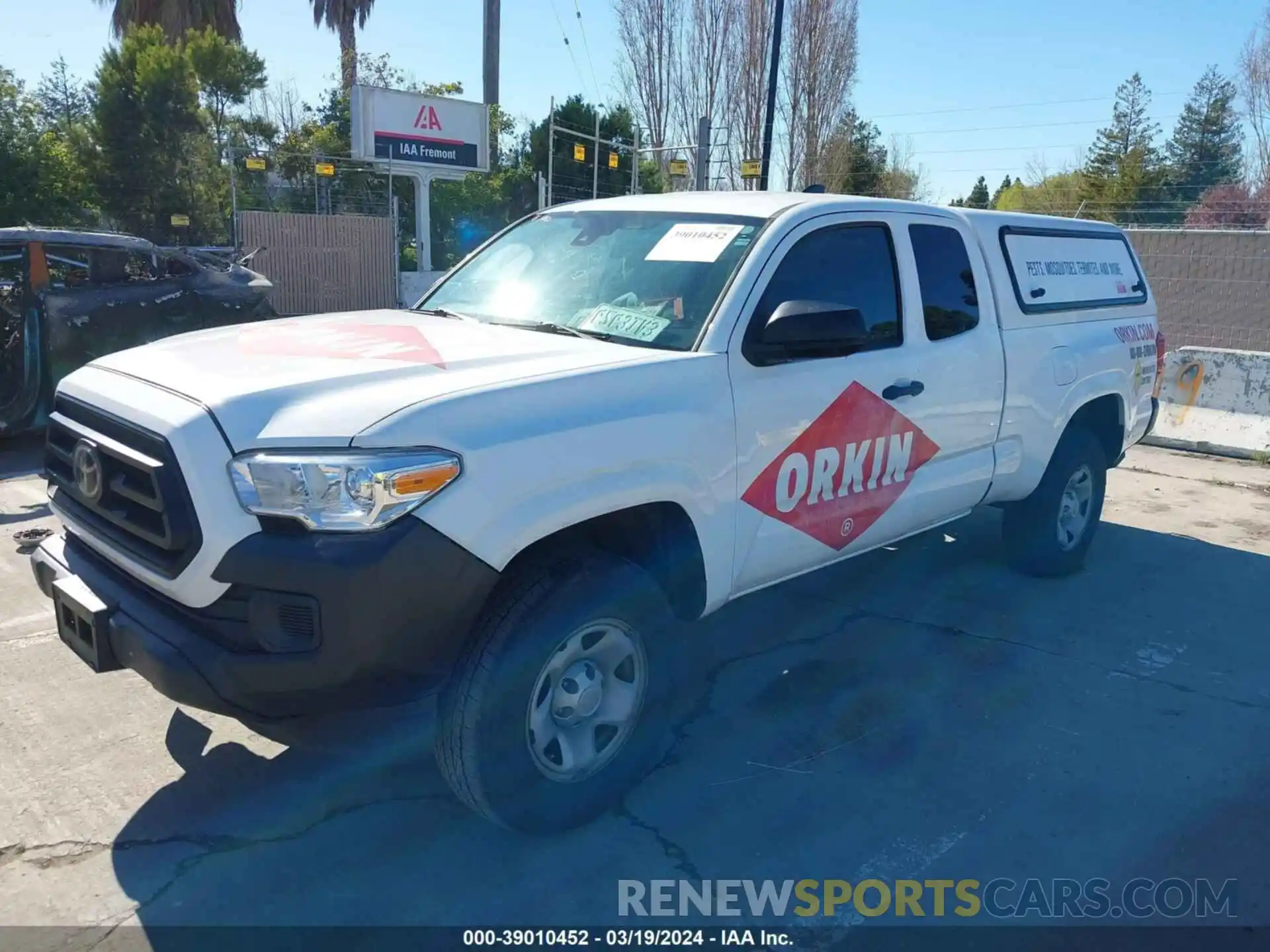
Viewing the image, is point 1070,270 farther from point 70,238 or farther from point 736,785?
point 70,238

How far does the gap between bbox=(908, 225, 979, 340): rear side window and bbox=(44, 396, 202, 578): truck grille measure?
3138 mm

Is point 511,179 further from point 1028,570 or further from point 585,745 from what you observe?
point 585,745

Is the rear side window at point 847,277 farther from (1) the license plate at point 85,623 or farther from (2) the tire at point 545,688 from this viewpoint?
(1) the license plate at point 85,623

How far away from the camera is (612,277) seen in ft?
13.0

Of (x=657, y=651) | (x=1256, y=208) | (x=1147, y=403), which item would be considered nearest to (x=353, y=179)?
(x=1147, y=403)

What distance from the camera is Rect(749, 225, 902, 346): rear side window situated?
3836mm

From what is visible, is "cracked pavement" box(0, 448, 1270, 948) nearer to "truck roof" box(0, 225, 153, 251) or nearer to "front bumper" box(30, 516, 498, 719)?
"front bumper" box(30, 516, 498, 719)

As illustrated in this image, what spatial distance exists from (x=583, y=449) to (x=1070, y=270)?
12.8 feet

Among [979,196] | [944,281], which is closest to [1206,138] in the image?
[979,196]

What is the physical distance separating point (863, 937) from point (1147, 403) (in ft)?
15.4

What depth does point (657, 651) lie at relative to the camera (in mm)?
3342

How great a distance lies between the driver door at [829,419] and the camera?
3.58m

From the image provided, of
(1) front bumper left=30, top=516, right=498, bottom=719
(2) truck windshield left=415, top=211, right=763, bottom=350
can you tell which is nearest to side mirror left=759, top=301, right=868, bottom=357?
(2) truck windshield left=415, top=211, right=763, bottom=350

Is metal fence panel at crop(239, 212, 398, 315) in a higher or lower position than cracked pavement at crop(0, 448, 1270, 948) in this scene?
higher
